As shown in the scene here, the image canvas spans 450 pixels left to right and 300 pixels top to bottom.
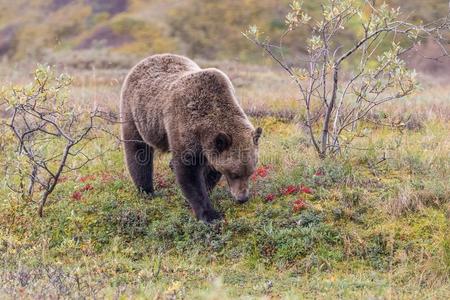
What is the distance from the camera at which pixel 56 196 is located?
10609mm

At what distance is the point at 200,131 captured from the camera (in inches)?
349

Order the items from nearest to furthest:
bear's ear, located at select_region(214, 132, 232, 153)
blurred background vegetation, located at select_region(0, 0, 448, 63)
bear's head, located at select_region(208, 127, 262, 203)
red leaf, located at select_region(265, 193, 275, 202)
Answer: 1. bear's ear, located at select_region(214, 132, 232, 153)
2. bear's head, located at select_region(208, 127, 262, 203)
3. red leaf, located at select_region(265, 193, 275, 202)
4. blurred background vegetation, located at select_region(0, 0, 448, 63)

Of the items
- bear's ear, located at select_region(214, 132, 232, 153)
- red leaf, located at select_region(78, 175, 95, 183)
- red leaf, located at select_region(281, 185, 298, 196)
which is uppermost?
bear's ear, located at select_region(214, 132, 232, 153)

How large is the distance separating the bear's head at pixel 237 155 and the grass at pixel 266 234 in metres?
0.57

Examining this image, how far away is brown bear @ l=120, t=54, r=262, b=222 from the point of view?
341 inches

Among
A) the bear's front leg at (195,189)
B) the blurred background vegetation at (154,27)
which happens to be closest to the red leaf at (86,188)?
the bear's front leg at (195,189)

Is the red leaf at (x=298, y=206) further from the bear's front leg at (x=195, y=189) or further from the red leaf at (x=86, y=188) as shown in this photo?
the red leaf at (x=86, y=188)

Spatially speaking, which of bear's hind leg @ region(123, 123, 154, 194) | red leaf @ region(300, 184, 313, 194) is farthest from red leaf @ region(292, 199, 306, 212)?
bear's hind leg @ region(123, 123, 154, 194)

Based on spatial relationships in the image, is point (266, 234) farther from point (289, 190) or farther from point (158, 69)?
point (158, 69)

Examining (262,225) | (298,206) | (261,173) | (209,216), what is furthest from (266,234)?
(261,173)

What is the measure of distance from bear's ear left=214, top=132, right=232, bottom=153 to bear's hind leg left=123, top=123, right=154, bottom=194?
2012 mm

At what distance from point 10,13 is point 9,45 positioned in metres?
6.24

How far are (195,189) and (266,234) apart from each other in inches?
47.1

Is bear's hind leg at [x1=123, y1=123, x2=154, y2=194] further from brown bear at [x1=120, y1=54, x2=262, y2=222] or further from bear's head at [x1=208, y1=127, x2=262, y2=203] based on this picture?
bear's head at [x1=208, y1=127, x2=262, y2=203]
